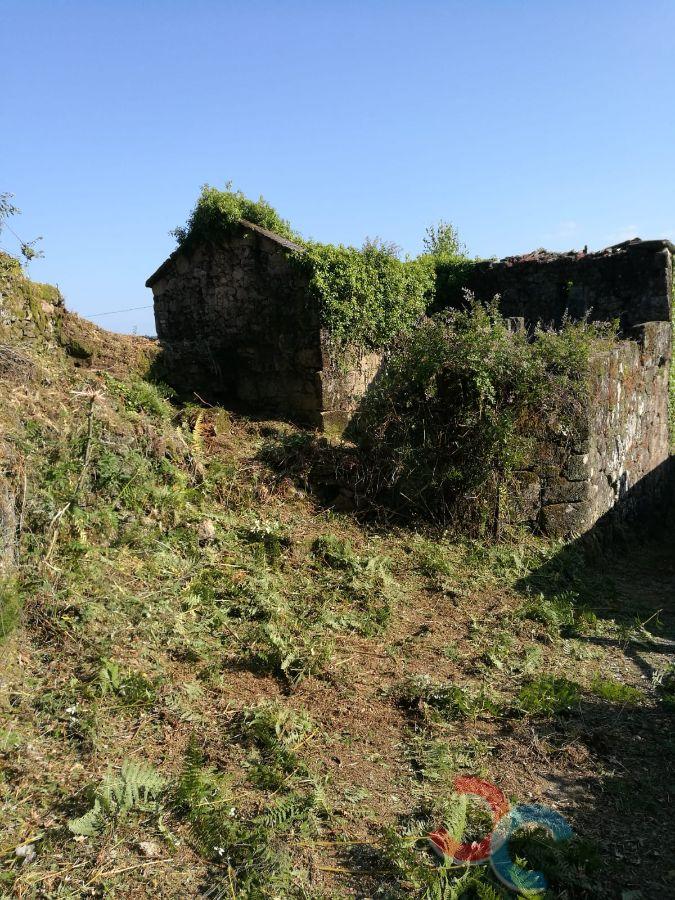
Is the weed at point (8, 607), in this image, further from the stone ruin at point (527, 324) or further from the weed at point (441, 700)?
the stone ruin at point (527, 324)

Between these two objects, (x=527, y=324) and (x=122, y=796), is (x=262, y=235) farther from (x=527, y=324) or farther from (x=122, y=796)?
(x=122, y=796)

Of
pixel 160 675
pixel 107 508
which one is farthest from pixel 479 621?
pixel 107 508

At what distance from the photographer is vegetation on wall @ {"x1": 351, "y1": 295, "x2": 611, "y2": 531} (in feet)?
23.2

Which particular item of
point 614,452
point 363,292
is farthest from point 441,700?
point 363,292

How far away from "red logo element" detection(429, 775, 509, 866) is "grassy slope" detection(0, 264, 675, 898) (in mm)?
95

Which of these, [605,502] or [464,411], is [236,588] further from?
[605,502]

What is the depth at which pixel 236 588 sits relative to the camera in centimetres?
535

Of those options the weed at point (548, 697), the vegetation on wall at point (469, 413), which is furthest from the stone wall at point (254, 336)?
the weed at point (548, 697)

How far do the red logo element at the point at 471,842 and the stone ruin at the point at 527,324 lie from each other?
168 inches

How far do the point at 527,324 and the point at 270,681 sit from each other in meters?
8.90

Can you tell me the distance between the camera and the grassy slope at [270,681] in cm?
300

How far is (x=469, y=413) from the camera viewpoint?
7.09 metres

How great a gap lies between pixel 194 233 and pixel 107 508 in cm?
567

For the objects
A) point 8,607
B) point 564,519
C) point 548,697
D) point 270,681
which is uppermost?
point 8,607
